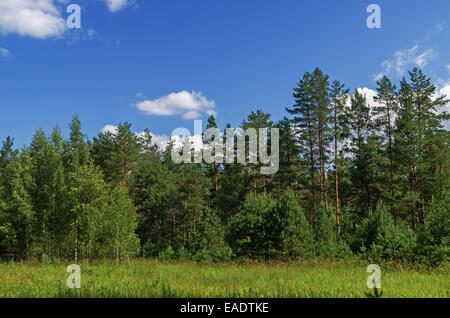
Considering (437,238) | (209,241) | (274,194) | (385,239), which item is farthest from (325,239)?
(274,194)

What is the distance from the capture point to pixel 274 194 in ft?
119

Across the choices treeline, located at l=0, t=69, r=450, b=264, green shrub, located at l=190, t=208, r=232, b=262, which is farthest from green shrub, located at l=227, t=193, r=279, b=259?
green shrub, located at l=190, t=208, r=232, b=262

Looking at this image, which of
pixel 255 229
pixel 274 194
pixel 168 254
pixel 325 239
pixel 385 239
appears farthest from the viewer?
pixel 274 194

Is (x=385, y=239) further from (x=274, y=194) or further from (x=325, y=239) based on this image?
(x=274, y=194)

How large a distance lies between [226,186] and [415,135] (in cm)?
2197

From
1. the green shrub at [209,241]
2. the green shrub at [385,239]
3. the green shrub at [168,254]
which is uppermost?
the green shrub at [385,239]

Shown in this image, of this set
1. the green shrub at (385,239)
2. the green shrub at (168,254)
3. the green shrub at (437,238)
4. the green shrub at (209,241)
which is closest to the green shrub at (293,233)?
the green shrub at (385,239)

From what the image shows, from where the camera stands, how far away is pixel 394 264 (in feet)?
47.6

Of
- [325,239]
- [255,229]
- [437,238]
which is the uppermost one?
[437,238]

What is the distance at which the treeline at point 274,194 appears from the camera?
17.9 m

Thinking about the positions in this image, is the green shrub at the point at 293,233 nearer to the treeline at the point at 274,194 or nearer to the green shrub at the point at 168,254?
the treeline at the point at 274,194

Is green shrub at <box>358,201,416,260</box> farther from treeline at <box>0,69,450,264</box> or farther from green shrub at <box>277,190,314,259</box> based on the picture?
green shrub at <box>277,190,314,259</box>
